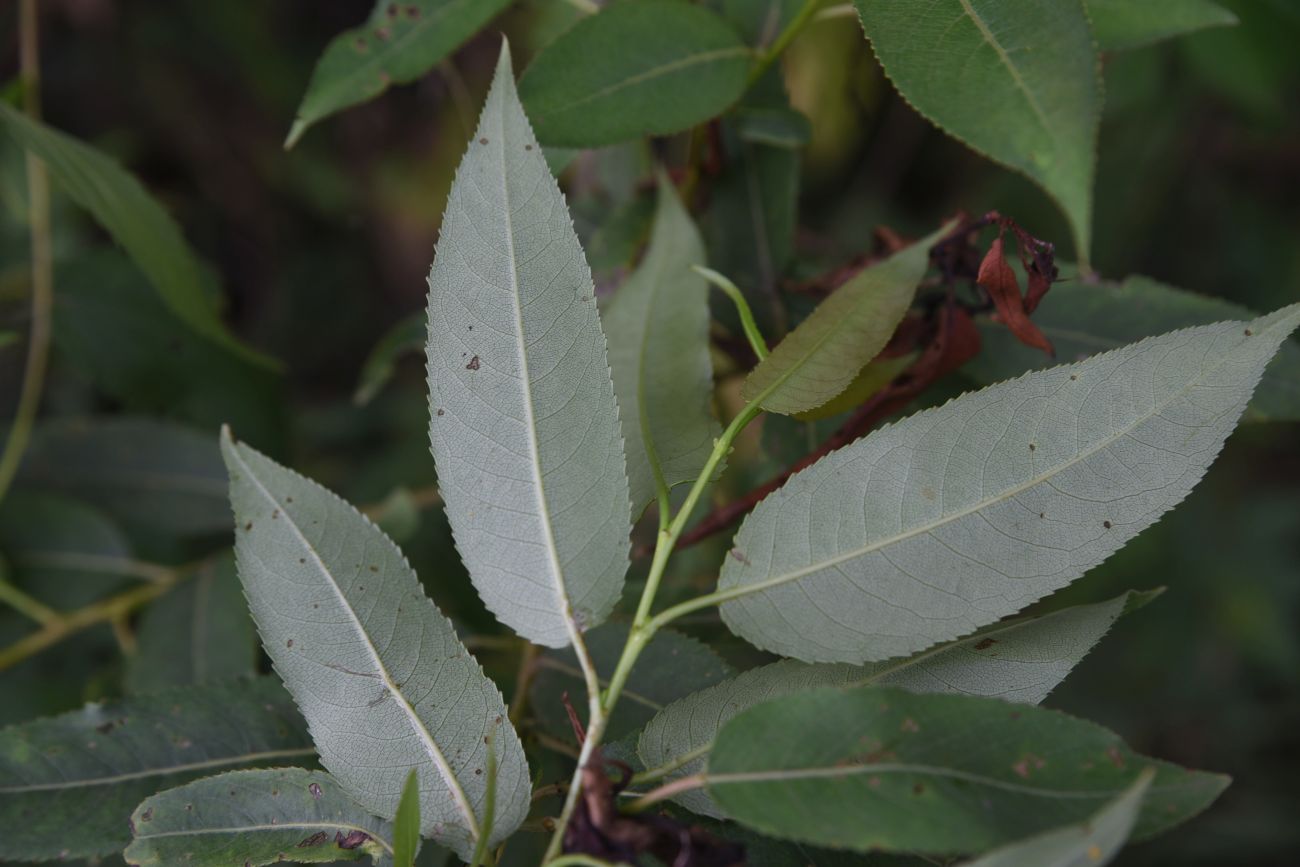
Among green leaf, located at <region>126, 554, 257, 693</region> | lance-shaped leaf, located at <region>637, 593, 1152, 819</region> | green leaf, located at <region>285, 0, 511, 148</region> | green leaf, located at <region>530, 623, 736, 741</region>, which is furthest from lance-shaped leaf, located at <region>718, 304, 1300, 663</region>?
green leaf, located at <region>126, 554, 257, 693</region>

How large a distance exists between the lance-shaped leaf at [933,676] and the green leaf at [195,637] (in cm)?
58

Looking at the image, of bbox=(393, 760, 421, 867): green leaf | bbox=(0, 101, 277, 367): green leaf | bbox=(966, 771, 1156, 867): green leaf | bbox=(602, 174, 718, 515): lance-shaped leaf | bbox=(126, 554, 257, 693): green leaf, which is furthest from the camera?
bbox=(126, 554, 257, 693): green leaf

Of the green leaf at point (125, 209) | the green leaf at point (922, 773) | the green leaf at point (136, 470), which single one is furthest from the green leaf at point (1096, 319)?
the green leaf at point (136, 470)

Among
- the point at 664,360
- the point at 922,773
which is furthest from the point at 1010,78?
the point at 922,773

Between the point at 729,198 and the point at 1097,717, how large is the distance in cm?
155

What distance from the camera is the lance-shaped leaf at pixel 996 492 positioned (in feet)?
1.84

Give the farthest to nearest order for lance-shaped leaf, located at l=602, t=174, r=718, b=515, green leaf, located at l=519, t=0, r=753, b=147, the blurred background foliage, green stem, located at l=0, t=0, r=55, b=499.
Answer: the blurred background foliage < green stem, located at l=0, t=0, r=55, b=499 < green leaf, located at l=519, t=0, r=753, b=147 < lance-shaped leaf, located at l=602, t=174, r=718, b=515

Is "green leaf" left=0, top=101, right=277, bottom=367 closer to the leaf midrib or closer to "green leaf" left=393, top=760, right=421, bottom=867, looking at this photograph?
the leaf midrib

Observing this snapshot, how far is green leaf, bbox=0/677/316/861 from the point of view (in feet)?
2.37

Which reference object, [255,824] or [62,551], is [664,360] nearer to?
[255,824]

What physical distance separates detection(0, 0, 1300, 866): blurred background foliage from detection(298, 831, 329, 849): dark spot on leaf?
2.04 feet

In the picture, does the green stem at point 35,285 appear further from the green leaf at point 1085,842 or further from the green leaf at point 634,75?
the green leaf at point 1085,842

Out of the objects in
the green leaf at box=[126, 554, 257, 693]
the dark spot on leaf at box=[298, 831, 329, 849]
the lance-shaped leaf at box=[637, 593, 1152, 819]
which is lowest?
the green leaf at box=[126, 554, 257, 693]

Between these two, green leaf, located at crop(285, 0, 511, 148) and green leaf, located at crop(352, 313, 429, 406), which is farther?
green leaf, located at crop(352, 313, 429, 406)
